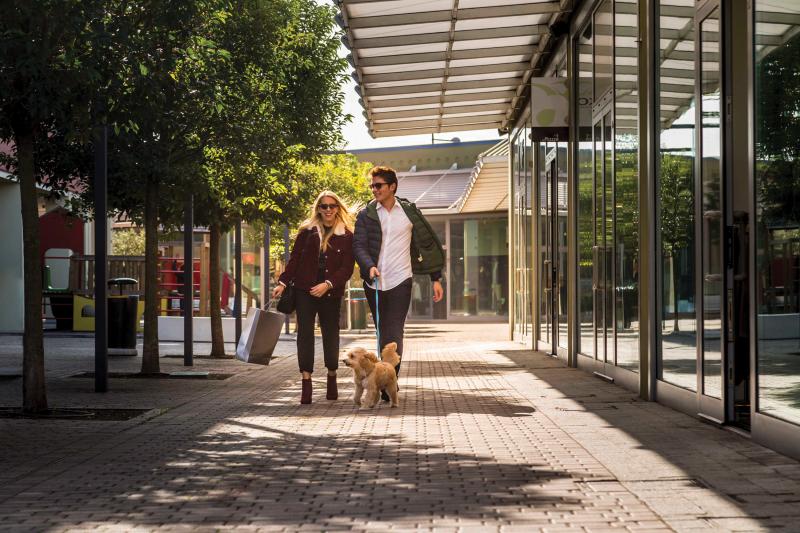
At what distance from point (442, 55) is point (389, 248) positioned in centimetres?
719

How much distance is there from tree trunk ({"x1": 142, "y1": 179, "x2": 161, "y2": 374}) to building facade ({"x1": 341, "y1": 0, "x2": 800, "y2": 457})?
125 inches

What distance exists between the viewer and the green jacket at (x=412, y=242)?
10406 millimetres

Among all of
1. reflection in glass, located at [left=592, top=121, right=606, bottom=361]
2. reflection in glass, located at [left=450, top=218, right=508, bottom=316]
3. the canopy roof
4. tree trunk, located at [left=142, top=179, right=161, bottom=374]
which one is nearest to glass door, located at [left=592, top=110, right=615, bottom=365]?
reflection in glass, located at [left=592, top=121, right=606, bottom=361]

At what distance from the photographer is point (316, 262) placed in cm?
1054

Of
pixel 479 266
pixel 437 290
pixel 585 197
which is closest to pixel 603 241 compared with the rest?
pixel 585 197

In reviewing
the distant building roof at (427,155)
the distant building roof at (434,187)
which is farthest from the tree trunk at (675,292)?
the distant building roof at (427,155)

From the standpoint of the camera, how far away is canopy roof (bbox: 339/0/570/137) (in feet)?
48.3

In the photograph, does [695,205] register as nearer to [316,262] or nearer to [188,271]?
[316,262]

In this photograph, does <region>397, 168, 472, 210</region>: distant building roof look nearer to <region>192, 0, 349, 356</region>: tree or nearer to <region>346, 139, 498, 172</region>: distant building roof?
<region>346, 139, 498, 172</region>: distant building roof

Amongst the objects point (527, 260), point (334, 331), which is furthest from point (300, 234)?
point (527, 260)

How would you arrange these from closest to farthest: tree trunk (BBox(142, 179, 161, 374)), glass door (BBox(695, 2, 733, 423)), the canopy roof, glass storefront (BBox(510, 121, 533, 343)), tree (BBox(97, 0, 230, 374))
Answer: glass door (BBox(695, 2, 733, 423)), tree (BBox(97, 0, 230, 374)), tree trunk (BBox(142, 179, 161, 374)), the canopy roof, glass storefront (BBox(510, 121, 533, 343))

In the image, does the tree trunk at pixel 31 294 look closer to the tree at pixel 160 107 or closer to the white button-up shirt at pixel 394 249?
the tree at pixel 160 107

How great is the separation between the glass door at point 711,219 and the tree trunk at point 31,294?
5158 mm

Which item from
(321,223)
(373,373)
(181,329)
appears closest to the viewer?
(373,373)
